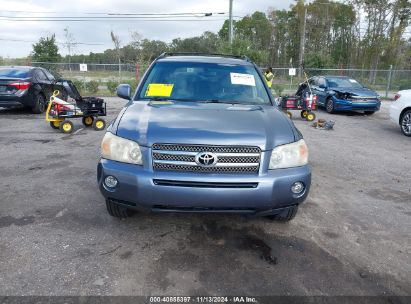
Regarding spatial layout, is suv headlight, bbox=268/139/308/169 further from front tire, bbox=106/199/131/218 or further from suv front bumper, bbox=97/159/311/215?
front tire, bbox=106/199/131/218

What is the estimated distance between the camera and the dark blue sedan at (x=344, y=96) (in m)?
12.5

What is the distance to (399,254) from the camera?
3.19 meters

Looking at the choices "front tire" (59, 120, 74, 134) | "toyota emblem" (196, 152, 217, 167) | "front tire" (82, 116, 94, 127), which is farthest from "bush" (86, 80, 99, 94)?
"toyota emblem" (196, 152, 217, 167)

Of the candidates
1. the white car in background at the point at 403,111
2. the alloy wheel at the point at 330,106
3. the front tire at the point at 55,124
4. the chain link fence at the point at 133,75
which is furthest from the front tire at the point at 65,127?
the chain link fence at the point at 133,75

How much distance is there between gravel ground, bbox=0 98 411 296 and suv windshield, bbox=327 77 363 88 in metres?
8.97

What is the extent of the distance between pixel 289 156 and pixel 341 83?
11.9m

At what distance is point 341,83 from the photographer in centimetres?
1364

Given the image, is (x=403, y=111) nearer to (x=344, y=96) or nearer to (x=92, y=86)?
(x=344, y=96)

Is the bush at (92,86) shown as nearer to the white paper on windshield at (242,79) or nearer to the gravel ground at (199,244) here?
the gravel ground at (199,244)

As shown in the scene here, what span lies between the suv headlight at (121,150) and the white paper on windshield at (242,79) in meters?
1.80

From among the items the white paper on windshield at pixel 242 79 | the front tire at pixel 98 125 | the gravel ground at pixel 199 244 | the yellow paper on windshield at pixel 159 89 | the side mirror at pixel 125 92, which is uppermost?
the white paper on windshield at pixel 242 79

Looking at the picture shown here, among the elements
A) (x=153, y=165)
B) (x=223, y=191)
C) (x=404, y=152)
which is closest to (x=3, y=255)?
(x=153, y=165)

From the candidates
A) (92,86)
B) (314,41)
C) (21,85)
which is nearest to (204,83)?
(21,85)

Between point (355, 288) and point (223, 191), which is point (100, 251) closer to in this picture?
point (223, 191)
